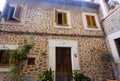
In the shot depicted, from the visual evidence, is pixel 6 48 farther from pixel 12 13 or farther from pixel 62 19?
pixel 62 19

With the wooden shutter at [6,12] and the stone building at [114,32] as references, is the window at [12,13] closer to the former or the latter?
the wooden shutter at [6,12]

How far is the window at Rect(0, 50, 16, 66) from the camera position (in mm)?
5461

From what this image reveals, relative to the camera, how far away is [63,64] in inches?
259

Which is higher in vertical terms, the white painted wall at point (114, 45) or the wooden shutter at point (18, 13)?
the wooden shutter at point (18, 13)

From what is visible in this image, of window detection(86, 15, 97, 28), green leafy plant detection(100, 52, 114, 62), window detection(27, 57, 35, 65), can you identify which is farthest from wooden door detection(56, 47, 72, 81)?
window detection(86, 15, 97, 28)

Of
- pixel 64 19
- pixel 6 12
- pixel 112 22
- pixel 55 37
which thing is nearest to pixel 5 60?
pixel 6 12

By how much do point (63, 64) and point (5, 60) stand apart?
3.38m

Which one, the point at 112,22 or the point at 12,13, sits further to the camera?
the point at 112,22

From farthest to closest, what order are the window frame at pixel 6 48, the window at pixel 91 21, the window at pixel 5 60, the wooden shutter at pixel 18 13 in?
the window at pixel 91 21 < the wooden shutter at pixel 18 13 < the window at pixel 5 60 < the window frame at pixel 6 48

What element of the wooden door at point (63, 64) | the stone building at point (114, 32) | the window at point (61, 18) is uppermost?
the window at point (61, 18)

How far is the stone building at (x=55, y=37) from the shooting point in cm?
585

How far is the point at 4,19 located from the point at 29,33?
1652mm

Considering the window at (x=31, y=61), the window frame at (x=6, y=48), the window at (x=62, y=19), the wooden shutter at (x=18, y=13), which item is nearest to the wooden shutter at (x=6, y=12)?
the wooden shutter at (x=18, y=13)

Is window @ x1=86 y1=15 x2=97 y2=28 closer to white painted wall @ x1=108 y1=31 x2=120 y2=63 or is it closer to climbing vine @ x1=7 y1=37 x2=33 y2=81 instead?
white painted wall @ x1=108 y1=31 x2=120 y2=63
